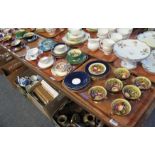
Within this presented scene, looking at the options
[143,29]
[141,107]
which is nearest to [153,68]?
[141,107]

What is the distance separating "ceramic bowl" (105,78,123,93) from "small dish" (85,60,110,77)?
8 cm

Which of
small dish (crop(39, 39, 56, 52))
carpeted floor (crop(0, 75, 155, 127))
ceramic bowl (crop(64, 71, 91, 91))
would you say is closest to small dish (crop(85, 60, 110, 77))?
ceramic bowl (crop(64, 71, 91, 91))

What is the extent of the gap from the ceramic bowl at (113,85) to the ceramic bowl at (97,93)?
4 centimetres

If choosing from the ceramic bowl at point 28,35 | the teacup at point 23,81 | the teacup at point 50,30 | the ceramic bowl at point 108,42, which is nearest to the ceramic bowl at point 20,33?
the ceramic bowl at point 28,35

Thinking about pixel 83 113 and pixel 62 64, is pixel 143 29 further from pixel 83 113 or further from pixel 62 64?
pixel 83 113

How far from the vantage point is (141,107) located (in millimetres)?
1021

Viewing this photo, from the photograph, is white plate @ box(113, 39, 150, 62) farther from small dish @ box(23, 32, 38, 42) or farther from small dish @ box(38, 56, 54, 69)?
small dish @ box(23, 32, 38, 42)

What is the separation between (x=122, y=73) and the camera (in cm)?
120

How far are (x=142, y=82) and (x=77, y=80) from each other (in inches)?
16.3

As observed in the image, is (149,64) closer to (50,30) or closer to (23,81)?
(50,30)

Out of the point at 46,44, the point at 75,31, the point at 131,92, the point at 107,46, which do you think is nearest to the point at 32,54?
the point at 46,44

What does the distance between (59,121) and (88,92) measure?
518 mm

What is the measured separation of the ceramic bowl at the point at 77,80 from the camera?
46.5 inches

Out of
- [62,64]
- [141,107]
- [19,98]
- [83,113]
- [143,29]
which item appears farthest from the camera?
[19,98]
